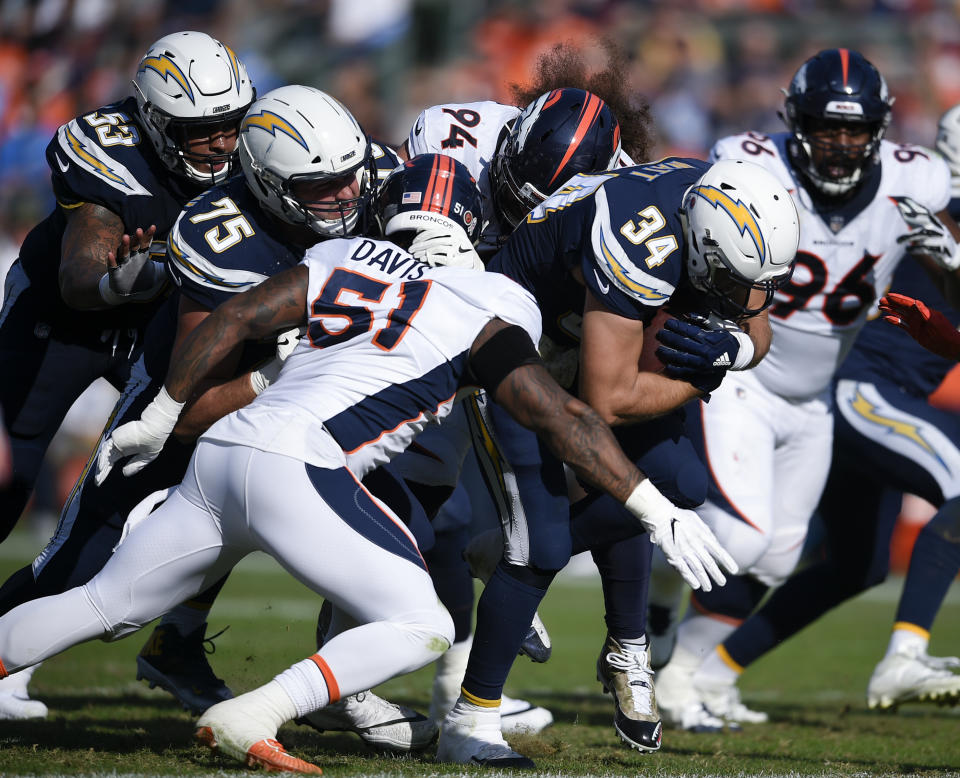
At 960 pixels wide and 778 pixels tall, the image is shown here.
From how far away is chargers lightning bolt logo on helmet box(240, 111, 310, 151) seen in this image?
12.4ft

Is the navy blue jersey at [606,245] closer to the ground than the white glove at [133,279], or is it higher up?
higher up

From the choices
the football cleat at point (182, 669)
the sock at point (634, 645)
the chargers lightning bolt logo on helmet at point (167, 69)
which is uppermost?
the chargers lightning bolt logo on helmet at point (167, 69)

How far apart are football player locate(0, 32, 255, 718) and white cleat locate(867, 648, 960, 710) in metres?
3.01

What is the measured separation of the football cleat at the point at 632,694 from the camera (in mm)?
3812

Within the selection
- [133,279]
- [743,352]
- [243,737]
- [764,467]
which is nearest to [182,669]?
[133,279]

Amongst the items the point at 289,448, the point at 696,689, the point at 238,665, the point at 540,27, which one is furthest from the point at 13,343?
the point at 540,27

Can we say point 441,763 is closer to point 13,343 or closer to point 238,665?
point 238,665

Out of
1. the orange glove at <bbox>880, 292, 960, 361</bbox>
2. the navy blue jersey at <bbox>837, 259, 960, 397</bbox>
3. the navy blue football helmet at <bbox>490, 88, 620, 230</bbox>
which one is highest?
the navy blue football helmet at <bbox>490, 88, 620, 230</bbox>

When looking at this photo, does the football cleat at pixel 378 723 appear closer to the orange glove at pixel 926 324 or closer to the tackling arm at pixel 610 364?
the tackling arm at pixel 610 364

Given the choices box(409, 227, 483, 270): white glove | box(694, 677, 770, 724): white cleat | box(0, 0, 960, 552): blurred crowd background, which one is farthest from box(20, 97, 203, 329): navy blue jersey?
box(0, 0, 960, 552): blurred crowd background

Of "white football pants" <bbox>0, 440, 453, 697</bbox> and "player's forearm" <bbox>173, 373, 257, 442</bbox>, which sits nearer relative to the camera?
"white football pants" <bbox>0, 440, 453, 697</bbox>

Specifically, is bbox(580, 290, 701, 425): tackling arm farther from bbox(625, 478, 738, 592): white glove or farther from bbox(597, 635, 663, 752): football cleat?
bbox(597, 635, 663, 752): football cleat

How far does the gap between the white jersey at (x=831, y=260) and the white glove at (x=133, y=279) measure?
2.37 m

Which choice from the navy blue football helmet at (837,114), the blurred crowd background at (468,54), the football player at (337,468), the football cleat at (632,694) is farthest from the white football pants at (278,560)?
the blurred crowd background at (468,54)
